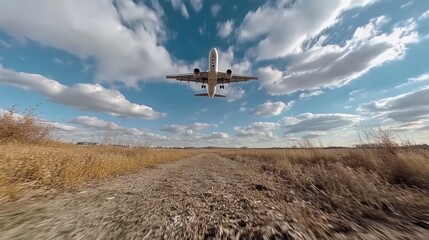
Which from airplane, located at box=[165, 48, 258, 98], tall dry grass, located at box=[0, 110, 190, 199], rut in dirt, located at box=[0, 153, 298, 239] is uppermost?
airplane, located at box=[165, 48, 258, 98]

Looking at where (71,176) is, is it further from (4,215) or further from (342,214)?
(342,214)

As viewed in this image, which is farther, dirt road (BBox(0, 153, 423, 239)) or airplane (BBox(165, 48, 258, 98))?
airplane (BBox(165, 48, 258, 98))

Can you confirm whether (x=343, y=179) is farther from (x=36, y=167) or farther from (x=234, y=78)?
(x=234, y=78)

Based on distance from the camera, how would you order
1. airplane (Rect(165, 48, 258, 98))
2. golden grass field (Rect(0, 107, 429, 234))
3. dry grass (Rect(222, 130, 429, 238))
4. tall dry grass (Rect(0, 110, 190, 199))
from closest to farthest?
dry grass (Rect(222, 130, 429, 238)), golden grass field (Rect(0, 107, 429, 234)), tall dry grass (Rect(0, 110, 190, 199)), airplane (Rect(165, 48, 258, 98))

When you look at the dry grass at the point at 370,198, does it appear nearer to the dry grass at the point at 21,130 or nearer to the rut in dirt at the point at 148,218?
the rut in dirt at the point at 148,218

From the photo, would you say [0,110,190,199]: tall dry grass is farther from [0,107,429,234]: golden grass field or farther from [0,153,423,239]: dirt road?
[0,153,423,239]: dirt road

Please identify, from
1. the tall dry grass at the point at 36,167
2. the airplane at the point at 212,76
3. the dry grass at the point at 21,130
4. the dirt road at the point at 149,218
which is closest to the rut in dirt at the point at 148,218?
the dirt road at the point at 149,218

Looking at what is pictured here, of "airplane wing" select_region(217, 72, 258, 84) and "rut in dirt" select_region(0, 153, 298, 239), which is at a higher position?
"airplane wing" select_region(217, 72, 258, 84)

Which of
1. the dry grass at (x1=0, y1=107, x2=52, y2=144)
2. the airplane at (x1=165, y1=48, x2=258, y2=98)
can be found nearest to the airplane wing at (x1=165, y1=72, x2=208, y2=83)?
the airplane at (x1=165, y1=48, x2=258, y2=98)

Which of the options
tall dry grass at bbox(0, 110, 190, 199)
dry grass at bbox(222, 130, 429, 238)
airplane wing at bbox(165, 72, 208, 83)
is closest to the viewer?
dry grass at bbox(222, 130, 429, 238)

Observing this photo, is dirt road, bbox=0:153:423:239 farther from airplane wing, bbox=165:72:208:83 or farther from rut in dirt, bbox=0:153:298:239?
airplane wing, bbox=165:72:208:83

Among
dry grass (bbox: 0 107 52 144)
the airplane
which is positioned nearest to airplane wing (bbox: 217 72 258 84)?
the airplane

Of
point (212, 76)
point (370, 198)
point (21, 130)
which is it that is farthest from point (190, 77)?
point (370, 198)

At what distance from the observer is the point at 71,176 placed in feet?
19.3
